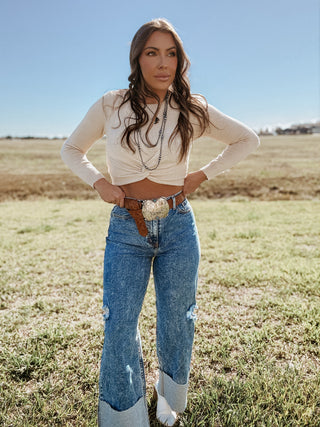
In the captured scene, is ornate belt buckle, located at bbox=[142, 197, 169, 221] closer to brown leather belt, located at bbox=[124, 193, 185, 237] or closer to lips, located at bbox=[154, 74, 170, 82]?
brown leather belt, located at bbox=[124, 193, 185, 237]

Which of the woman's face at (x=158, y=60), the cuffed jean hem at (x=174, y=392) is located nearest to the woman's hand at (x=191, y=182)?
the woman's face at (x=158, y=60)

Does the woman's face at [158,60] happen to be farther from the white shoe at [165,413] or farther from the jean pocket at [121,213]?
the white shoe at [165,413]

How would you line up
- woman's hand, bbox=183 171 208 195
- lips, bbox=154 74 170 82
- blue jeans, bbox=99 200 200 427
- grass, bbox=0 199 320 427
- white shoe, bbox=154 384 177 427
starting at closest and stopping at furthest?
blue jeans, bbox=99 200 200 427
lips, bbox=154 74 170 82
woman's hand, bbox=183 171 208 195
white shoe, bbox=154 384 177 427
grass, bbox=0 199 320 427

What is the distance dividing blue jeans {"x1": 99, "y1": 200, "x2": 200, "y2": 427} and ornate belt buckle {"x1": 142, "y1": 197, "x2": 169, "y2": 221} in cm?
4

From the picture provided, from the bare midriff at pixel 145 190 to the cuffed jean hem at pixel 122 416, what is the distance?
120 cm

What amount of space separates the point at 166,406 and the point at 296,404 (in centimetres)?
93

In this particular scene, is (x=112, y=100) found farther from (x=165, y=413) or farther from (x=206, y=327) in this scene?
(x=206, y=327)

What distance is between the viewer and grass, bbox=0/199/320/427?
2334 mm

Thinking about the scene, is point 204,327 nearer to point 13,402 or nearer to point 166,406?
point 166,406

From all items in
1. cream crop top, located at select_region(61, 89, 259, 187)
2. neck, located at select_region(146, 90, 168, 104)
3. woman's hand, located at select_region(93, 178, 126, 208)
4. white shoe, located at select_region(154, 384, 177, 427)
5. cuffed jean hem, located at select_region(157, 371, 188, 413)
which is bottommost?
white shoe, located at select_region(154, 384, 177, 427)

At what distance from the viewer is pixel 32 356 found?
290 cm

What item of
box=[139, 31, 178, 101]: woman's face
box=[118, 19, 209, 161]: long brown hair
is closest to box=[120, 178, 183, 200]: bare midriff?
box=[118, 19, 209, 161]: long brown hair

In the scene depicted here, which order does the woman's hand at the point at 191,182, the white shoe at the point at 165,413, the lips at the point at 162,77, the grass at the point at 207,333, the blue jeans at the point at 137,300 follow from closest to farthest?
the blue jeans at the point at 137,300, the lips at the point at 162,77, the woman's hand at the point at 191,182, the white shoe at the point at 165,413, the grass at the point at 207,333

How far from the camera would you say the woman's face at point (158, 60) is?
1.90m
